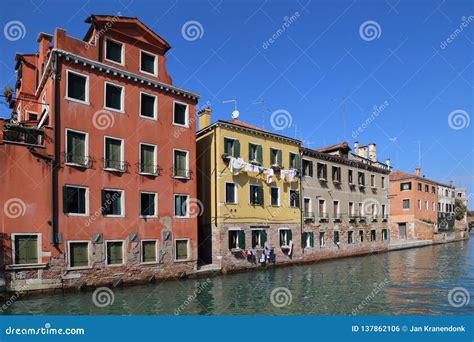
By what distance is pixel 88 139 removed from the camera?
59.5 ft

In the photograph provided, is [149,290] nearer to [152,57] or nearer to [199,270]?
[199,270]

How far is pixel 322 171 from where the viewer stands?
32031 millimetres

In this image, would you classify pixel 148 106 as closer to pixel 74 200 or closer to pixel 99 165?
pixel 99 165

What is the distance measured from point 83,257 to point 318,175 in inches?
778

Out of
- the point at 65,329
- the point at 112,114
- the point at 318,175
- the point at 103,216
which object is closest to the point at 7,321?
the point at 65,329

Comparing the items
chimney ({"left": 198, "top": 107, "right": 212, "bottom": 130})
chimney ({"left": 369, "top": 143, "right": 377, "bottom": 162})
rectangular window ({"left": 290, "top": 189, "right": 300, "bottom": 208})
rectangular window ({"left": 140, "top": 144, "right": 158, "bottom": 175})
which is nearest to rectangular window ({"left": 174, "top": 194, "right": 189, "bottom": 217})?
rectangular window ({"left": 140, "top": 144, "right": 158, "bottom": 175})

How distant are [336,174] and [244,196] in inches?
451

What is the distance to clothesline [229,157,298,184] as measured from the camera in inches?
960

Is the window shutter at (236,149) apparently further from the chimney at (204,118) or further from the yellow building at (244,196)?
the chimney at (204,118)

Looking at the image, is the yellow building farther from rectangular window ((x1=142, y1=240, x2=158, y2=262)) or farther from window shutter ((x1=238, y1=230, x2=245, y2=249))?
rectangular window ((x1=142, y1=240, x2=158, y2=262))

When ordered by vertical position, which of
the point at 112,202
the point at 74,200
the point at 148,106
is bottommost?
the point at 112,202

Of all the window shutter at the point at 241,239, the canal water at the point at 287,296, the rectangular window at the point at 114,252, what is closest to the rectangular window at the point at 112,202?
the rectangular window at the point at 114,252

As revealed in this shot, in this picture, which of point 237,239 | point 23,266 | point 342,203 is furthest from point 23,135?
point 342,203

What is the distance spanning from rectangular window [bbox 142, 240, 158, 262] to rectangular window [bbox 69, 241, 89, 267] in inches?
116
